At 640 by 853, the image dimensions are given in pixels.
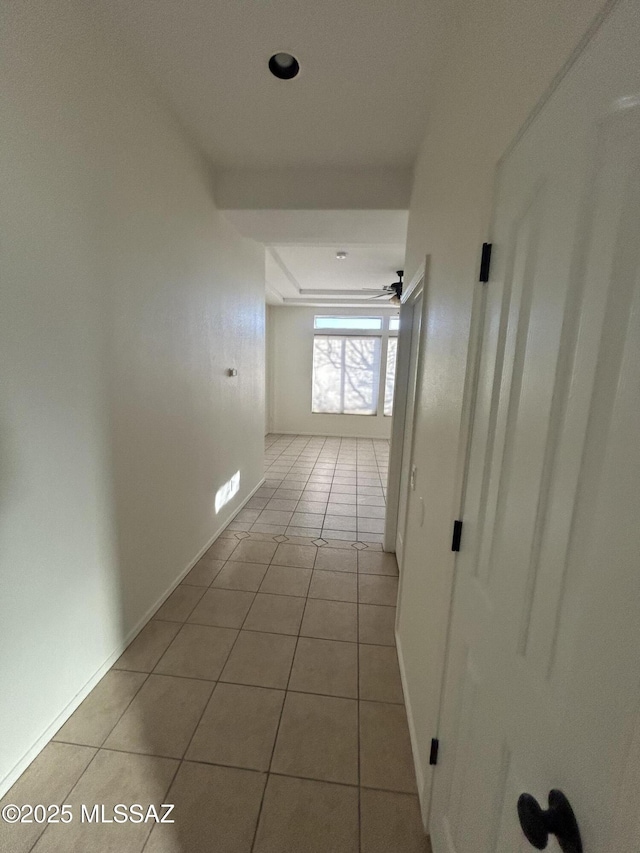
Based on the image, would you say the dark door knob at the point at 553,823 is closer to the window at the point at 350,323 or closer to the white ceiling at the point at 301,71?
the white ceiling at the point at 301,71

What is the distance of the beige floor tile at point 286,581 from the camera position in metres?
2.45

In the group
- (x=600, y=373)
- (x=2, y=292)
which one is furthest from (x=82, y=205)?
A: (x=600, y=373)

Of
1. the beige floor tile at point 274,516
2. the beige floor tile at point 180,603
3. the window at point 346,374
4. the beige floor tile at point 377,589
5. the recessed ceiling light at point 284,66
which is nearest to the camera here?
the recessed ceiling light at point 284,66

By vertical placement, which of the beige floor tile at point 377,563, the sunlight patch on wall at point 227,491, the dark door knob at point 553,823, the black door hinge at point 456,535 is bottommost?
the beige floor tile at point 377,563

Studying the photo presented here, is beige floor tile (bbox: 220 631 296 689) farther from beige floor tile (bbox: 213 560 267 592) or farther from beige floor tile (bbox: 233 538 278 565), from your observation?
beige floor tile (bbox: 233 538 278 565)

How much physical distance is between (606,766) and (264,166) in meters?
3.23

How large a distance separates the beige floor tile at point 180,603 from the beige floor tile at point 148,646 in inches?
1.9

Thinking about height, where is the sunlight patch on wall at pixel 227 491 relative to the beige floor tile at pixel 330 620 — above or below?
above

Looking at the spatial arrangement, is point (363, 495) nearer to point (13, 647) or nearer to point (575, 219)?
point (13, 647)

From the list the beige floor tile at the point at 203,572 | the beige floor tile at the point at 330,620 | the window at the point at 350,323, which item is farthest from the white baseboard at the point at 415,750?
the window at the point at 350,323

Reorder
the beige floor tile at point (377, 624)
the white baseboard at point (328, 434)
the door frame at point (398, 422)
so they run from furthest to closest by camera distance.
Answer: the white baseboard at point (328, 434) → the door frame at point (398, 422) → the beige floor tile at point (377, 624)

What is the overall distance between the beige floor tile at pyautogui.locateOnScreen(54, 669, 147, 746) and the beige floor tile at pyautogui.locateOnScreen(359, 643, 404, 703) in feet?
3.68

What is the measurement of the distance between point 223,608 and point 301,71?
9.93 feet

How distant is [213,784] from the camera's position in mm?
1311
